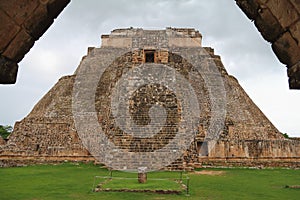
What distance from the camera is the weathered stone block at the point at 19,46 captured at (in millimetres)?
3291

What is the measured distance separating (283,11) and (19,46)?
2.38 m

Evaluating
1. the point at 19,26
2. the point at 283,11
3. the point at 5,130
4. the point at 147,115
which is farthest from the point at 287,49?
the point at 5,130

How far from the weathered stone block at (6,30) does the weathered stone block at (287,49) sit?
238 centimetres

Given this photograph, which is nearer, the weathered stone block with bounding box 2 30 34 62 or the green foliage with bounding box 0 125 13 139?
the weathered stone block with bounding box 2 30 34 62

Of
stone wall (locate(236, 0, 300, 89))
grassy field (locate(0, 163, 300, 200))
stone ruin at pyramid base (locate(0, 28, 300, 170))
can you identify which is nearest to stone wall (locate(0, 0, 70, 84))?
stone wall (locate(236, 0, 300, 89))

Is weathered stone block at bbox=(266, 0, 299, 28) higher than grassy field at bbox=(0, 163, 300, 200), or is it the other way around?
weathered stone block at bbox=(266, 0, 299, 28)

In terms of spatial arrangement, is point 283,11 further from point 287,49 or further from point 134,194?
point 134,194

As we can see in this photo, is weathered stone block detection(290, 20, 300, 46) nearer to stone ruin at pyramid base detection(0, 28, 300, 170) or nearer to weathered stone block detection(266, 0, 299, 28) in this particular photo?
weathered stone block detection(266, 0, 299, 28)

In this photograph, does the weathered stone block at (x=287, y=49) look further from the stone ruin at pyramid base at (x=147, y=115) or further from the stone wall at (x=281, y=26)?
the stone ruin at pyramid base at (x=147, y=115)

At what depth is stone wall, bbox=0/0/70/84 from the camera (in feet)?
10.2

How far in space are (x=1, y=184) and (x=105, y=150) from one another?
15.1ft

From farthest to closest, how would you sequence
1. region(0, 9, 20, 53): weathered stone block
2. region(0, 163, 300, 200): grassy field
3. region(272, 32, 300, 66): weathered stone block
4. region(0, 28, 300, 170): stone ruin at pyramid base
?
region(0, 28, 300, 170): stone ruin at pyramid base
region(0, 163, 300, 200): grassy field
region(272, 32, 300, 66): weathered stone block
region(0, 9, 20, 53): weathered stone block

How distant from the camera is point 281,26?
10.7ft

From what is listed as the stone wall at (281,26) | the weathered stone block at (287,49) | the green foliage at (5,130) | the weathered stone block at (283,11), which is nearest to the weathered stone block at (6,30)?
the stone wall at (281,26)
